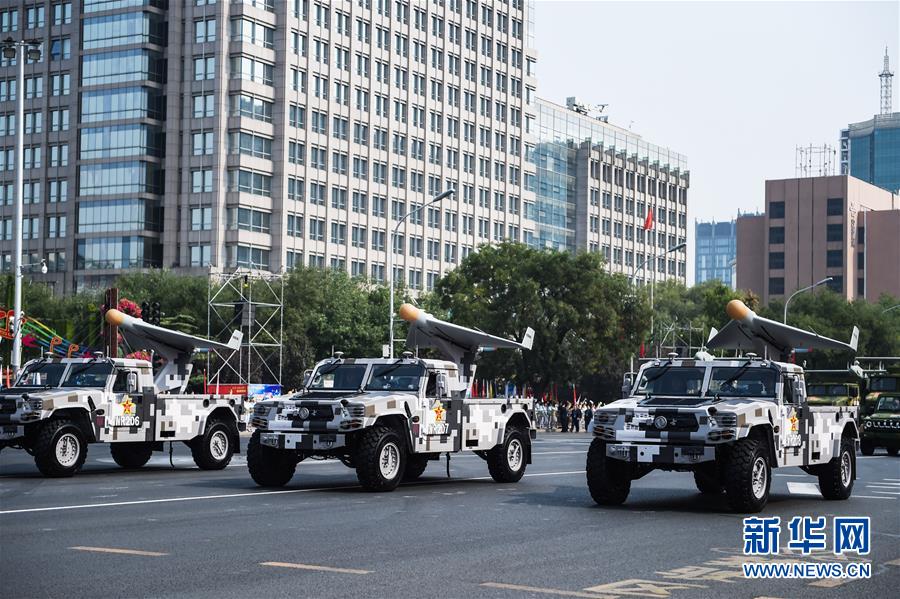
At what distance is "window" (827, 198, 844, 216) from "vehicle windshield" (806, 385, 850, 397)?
95.7 meters

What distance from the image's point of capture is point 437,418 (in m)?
23.1

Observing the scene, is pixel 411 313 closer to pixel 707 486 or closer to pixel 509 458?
pixel 509 458

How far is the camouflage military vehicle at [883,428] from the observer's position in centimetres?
4050

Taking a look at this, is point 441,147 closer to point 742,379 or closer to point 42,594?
point 742,379

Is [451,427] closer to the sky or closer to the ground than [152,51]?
closer to the ground

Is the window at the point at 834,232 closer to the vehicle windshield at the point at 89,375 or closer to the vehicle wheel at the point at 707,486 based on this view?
the vehicle windshield at the point at 89,375

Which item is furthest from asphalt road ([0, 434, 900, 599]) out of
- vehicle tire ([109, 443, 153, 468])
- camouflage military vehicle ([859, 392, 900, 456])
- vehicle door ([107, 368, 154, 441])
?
camouflage military vehicle ([859, 392, 900, 456])

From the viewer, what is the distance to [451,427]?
Result: 2336cm

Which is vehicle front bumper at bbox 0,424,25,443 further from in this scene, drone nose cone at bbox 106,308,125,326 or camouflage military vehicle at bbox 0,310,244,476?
drone nose cone at bbox 106,308,125,326

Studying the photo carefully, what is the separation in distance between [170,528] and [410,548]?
3304 mm

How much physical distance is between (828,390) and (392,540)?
119 ft

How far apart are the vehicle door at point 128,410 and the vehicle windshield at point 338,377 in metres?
4.31

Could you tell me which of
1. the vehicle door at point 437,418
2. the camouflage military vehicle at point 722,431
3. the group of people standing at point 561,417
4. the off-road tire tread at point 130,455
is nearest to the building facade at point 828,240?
the group of people standing at point 561,417

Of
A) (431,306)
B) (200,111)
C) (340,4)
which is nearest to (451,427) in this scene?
(431,306)
